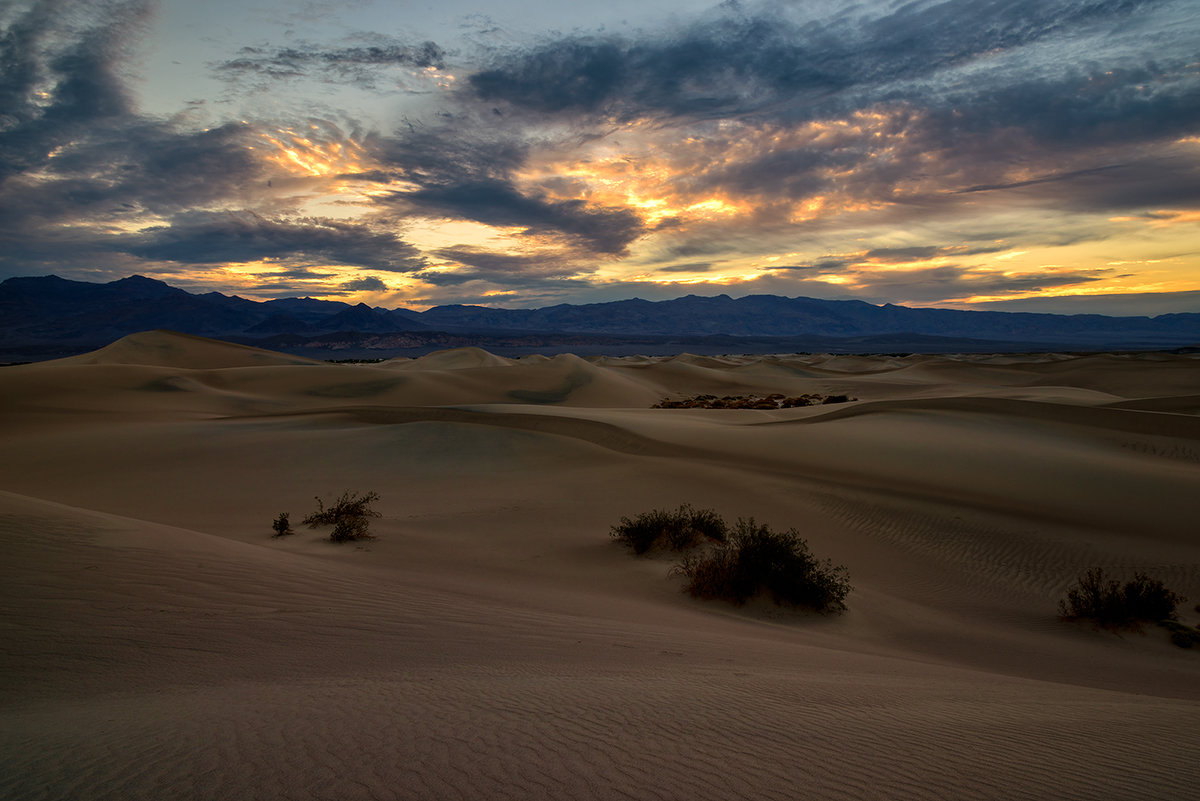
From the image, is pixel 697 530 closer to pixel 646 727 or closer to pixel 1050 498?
pixel 646 727

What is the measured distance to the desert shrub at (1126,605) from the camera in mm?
7176

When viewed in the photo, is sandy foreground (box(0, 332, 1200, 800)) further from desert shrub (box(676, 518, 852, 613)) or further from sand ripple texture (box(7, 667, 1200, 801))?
desert shrub (box(676, 518, 852, 613))

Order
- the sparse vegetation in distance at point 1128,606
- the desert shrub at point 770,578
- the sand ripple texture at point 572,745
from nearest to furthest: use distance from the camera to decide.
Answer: the sand ripple texture at point 572,745
the sparse vegetation in distance at point 1128,606
the desert shrub at point 770,578

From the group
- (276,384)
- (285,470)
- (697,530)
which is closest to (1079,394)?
(697,530)

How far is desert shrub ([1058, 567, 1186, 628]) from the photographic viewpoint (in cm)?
718

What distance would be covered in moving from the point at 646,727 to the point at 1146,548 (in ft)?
33.6

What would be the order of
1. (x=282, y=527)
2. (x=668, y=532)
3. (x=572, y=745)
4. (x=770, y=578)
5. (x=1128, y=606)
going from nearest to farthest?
(x=572, y=745) < (x=1128, y=606) < (x=770, y=578) < (x=668, y=532) < (x=282, y=527)

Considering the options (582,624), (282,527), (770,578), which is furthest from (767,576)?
(282,527)

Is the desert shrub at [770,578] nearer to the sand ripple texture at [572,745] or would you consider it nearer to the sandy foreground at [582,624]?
the sandy foreground at [582,624]

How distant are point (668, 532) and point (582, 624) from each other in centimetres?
368

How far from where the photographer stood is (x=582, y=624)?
5898 mm

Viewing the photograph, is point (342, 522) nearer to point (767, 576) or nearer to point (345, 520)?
point (345, 520)

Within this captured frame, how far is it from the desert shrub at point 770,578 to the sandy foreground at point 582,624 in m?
0.26

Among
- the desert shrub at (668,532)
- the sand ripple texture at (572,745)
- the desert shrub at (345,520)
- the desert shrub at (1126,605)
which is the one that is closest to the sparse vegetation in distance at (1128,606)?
the desert shrub at (1126,605)
